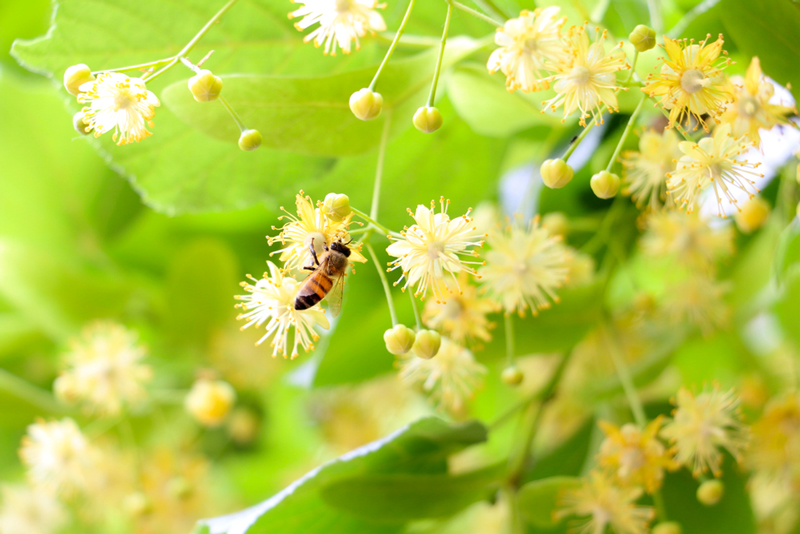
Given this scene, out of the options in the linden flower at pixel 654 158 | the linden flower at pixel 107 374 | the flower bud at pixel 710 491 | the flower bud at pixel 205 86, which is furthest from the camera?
the linden flower at pixel 107 374

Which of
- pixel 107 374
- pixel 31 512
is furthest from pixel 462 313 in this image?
pixel 31 512

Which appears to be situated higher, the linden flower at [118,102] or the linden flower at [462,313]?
the linden flower at [118,102]

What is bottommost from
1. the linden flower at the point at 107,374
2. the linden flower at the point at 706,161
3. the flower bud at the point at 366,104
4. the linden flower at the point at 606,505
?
the linden flower at the point at 606,505

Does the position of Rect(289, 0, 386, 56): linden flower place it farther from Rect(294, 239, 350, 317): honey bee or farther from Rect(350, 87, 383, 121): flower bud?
Rect(294, 239, 350, 317): honey bee

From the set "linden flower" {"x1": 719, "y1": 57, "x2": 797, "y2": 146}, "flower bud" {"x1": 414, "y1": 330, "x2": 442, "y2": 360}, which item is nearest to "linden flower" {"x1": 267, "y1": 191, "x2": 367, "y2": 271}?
"flower bud" {"x1": 414, "y1": 330, "x2": 442, "y2": 360}

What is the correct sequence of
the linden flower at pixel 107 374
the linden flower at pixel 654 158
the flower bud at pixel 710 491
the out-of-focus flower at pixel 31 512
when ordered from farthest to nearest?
the out-of-focus flower at pixel 31 512, the linden flower at pixel 107 374, the flower bud at pixel 710 491, the linden flower at pixel 654 158

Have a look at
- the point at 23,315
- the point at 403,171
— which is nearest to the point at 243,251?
the point at 23,315

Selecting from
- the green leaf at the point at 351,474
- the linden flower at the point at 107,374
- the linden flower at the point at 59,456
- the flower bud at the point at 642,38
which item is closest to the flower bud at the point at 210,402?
the linden flower at the point at 107,374

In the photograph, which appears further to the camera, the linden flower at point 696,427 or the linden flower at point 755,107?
the linden flower at point 696,427

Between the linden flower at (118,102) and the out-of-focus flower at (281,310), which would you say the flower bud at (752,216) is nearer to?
the out-of-focus flower at (281,310)
